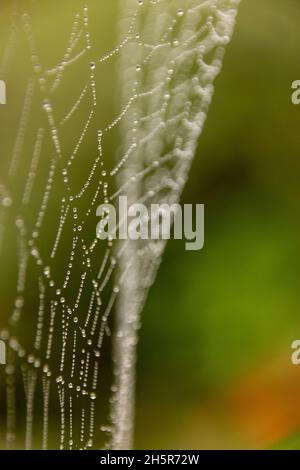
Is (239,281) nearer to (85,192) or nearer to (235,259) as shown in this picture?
(235,259)

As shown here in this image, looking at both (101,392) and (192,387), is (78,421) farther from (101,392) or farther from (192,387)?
(192,387)

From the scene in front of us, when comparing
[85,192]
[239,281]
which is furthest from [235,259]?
[85,192]

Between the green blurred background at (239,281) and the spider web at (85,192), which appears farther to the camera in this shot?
the green blurred background at (239,281)

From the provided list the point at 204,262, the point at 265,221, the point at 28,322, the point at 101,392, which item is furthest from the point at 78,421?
the point at 265,221

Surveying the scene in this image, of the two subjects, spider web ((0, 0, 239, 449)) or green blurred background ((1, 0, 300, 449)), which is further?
green blurred background ((1, 0, 300, 449))

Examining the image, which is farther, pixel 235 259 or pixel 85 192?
pixel 235 259
